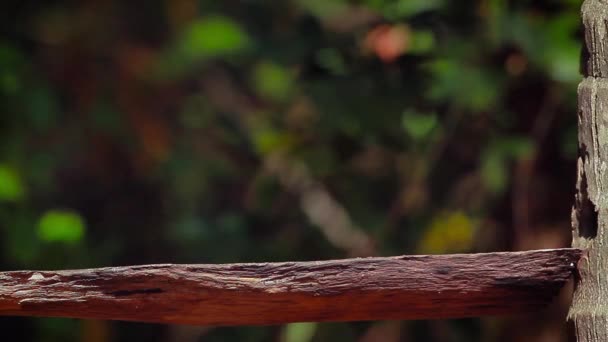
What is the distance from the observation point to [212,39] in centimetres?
237

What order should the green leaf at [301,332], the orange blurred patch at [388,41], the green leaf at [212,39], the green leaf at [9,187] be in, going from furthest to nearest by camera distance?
the green leaf at [212,39], the green leaf at [9,187], the green leaf at [301,332], the orange blurred patch at [388,41]

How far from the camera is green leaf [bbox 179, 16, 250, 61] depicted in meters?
2.23

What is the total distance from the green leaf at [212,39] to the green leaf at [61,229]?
48cm

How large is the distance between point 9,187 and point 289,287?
4.29ft

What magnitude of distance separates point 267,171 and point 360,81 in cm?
56

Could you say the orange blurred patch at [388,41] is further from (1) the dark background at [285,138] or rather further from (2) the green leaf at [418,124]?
(2) the green leaf at [418,124]

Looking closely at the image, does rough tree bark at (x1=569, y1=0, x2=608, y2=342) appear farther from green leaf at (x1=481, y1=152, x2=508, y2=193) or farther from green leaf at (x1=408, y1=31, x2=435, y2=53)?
green leaf at (x1=481, y1=152, x2=508, y2=193)

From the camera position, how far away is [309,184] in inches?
92.8

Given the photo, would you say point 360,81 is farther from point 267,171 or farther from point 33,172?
point 33,172

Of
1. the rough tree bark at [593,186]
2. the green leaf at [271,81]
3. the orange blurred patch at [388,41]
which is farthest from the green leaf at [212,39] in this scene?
the rough tree bark at [593,186]

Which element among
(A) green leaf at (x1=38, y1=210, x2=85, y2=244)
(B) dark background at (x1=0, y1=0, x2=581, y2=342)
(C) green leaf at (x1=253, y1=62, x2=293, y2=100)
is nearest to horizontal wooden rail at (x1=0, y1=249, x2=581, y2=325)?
(B) dark background at (x1=0, y1=0, x2=581, y2=342)

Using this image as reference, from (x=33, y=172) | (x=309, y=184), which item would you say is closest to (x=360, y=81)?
(x=309, y=184)

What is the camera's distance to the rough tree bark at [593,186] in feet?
2.71

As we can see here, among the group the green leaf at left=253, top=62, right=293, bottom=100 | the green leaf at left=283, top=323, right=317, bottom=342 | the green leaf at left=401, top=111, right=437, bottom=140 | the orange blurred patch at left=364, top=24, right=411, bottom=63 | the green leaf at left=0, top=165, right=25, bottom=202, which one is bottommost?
the green leaf at left=283, top=323, right=317, bottom=342
